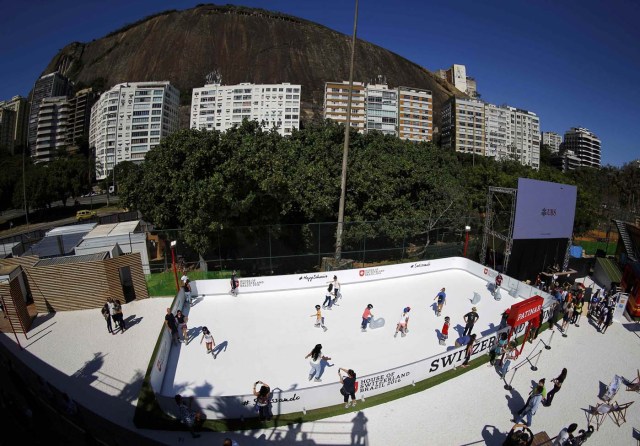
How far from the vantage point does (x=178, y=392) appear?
9.66m

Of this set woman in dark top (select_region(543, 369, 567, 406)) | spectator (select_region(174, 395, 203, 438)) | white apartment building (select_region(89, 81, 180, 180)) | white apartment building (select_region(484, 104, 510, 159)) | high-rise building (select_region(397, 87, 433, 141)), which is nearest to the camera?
spectator (select_region(174, 395, 203, 438))

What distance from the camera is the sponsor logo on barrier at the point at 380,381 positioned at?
30.7 ft

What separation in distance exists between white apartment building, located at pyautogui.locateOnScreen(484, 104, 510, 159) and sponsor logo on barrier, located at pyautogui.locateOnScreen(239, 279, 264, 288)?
119m

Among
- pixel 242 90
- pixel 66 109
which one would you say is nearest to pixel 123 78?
pixel 66 109

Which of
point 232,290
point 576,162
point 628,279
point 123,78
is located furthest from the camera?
point 576,162

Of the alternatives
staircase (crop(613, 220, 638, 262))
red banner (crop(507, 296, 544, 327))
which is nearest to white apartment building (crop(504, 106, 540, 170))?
staircase (crop(613, 220, 638, 262))

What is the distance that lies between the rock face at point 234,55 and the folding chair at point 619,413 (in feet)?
372

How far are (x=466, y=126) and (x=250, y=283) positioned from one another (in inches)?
4548

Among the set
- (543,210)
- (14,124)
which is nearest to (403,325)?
(543,210)

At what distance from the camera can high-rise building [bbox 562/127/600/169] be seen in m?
158

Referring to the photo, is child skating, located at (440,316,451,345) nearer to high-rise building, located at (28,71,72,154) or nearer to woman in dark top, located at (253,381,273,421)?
woman in dark top, located at (253,381,273,421)

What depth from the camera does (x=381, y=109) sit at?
330ft

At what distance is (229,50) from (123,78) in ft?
134

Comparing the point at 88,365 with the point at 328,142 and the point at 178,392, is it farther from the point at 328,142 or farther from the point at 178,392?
the point at 328,142
